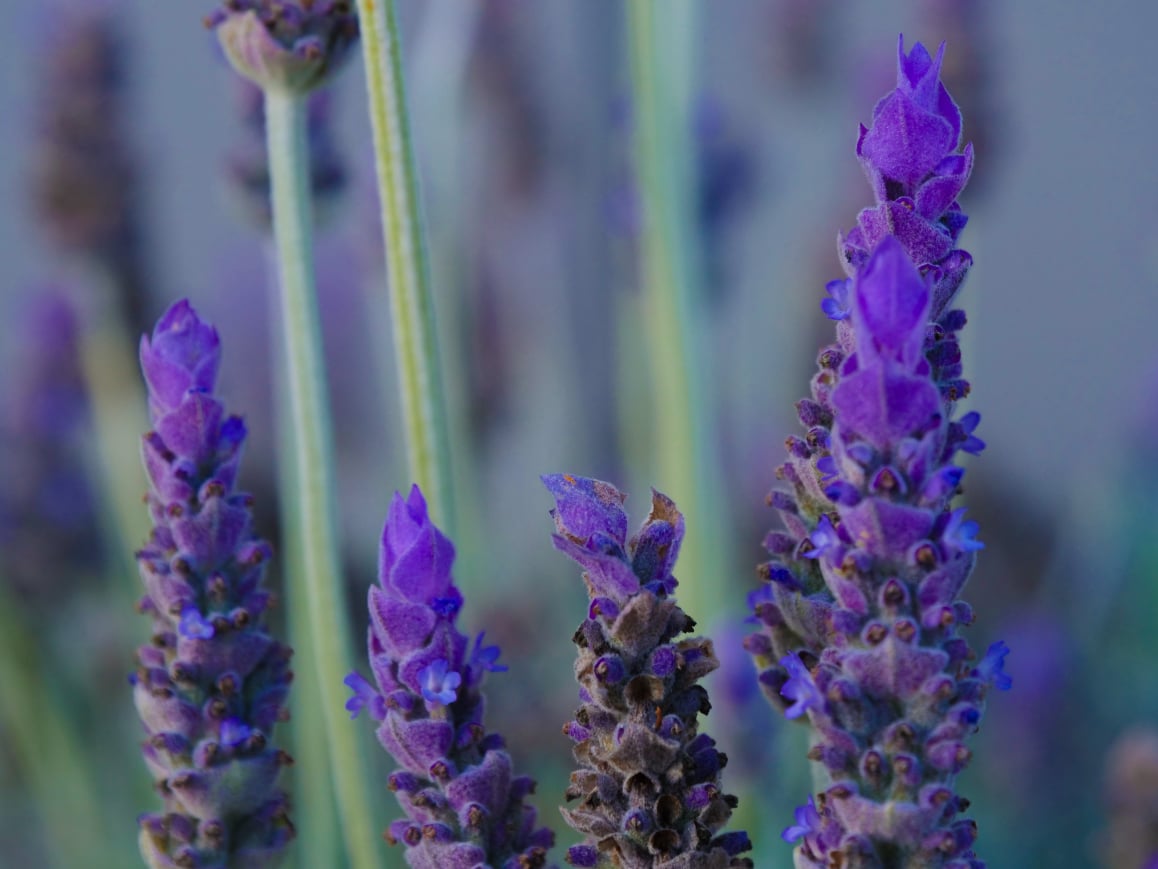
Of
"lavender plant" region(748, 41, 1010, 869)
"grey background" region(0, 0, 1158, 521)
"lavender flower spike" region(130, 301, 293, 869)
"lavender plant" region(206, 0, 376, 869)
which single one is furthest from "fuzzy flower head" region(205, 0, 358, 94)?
"grey background" region(0, 0, 1158, 521)

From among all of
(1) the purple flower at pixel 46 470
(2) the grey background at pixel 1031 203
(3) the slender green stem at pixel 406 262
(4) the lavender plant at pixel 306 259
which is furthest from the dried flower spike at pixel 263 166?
(2) the grey background at pixel 1031 203

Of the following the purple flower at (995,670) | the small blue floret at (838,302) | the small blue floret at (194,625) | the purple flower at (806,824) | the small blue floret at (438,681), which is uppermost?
the small blue floret at (838,302)

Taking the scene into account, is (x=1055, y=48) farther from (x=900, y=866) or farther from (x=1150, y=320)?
(x=900, y=866)

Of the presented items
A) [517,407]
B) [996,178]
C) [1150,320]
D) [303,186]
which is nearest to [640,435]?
[517,407]

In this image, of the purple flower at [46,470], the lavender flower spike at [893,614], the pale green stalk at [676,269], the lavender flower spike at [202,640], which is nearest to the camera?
the lavender flower spike at [893,614]

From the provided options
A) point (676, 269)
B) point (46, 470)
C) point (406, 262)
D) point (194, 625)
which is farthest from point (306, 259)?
point (46, 470)

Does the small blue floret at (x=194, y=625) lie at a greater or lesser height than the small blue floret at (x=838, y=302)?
lesser

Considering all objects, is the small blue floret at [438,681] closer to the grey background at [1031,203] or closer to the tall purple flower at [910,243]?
the tall purple flower at [910,243]
